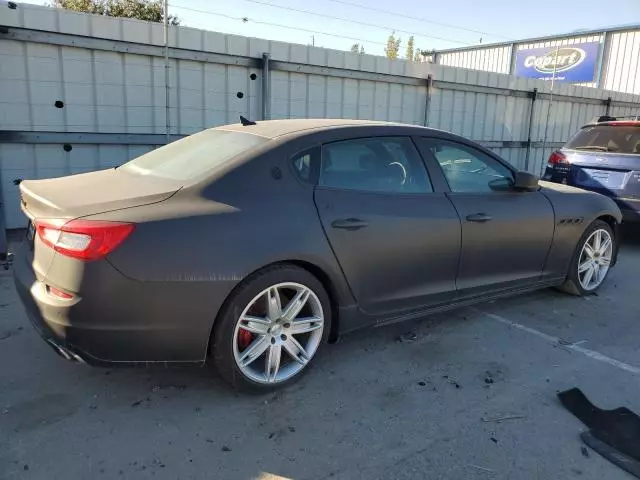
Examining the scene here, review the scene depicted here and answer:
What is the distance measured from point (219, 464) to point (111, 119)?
4919mm

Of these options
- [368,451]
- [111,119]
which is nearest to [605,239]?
[368,451]

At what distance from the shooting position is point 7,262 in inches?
213

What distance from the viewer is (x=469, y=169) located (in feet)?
13.0

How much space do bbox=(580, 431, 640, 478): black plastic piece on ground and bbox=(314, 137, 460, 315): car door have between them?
1.29 meters

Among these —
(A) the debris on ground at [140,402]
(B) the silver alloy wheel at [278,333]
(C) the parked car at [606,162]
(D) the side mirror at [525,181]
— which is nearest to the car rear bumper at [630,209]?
(C) the parked car at [606,162]

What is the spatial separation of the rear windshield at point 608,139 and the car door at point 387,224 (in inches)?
177

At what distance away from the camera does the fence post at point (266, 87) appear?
22.9 ft

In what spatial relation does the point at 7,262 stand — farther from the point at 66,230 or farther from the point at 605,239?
the point at 605,239

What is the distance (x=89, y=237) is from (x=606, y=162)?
21.6ft

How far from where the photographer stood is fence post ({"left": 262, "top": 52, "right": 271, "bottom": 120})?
22.9 ft

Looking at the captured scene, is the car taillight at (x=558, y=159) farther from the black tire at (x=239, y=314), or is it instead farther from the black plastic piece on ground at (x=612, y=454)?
the black tire at (x=239, y=314)

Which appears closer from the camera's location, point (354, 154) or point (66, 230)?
point (66, 230)

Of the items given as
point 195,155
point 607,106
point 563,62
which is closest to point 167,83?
point 195,155

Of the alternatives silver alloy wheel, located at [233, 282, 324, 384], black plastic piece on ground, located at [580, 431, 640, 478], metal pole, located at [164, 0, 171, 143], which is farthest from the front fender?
metal pole, located at [164, 0, 171, 143]
